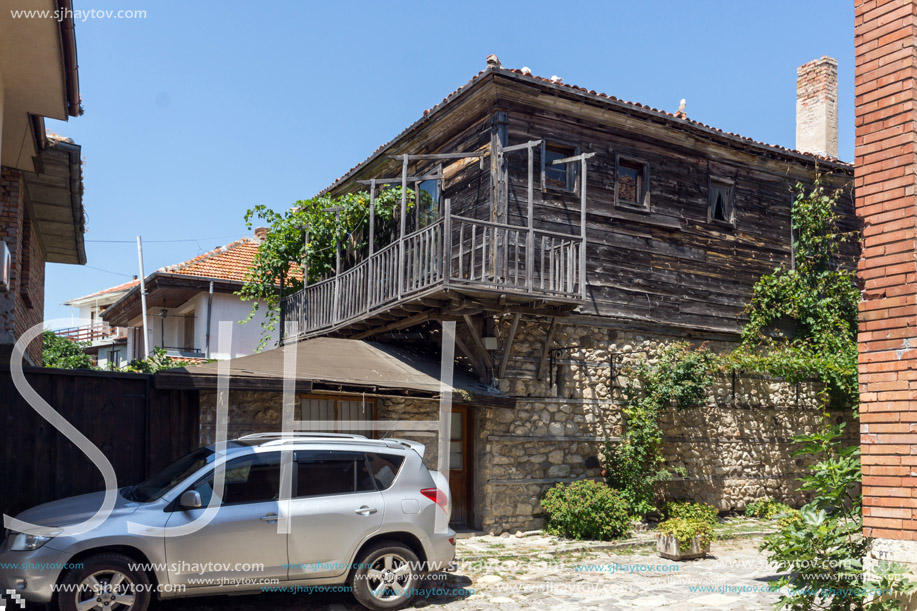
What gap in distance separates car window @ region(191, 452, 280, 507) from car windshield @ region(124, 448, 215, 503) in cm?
26

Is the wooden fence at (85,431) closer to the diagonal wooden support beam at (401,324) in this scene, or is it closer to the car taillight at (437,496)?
the diagonal wooden support beam at (401,324)

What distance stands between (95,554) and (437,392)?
593 cm

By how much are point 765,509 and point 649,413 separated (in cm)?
382

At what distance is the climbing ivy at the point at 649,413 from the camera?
13.7m

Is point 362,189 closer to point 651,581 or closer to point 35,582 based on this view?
point 651,581

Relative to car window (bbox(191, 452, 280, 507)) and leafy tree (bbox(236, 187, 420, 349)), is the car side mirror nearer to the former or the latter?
car window (bbox(191, 452, 280, 507))

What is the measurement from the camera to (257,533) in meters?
7.52

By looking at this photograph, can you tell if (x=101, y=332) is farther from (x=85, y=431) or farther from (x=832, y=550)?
(x=832, y=550)

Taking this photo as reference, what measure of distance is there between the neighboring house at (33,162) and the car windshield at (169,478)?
320 centimetres

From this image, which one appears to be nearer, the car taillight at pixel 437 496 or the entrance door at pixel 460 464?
the car taillight at pixel 437 496

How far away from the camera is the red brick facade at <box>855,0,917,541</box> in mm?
5945

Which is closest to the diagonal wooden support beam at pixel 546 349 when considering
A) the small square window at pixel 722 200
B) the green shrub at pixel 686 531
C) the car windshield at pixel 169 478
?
the green shrub at pixel 686 531

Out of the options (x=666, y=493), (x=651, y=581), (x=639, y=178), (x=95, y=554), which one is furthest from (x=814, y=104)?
(x=95, y=554)

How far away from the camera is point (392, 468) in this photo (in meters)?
8.38
